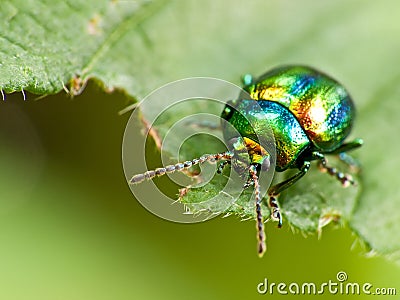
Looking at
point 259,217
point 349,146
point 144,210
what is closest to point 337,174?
point 349,146

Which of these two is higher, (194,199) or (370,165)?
(370,165)

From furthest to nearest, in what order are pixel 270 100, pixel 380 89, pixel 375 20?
pixel 375 20 → pixel 380 89 → pixel 270 100

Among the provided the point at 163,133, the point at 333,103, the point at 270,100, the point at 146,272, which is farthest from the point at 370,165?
the point at 146,272

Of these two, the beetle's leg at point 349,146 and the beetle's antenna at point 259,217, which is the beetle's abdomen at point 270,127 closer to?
the beetle's antenna at point 259,217

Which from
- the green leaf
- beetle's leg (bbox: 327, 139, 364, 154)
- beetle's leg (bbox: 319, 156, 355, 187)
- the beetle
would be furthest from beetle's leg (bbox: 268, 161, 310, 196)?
beetle's leg (bbox: 327, 139, 364, 154)

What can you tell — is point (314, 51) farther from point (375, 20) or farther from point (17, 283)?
point (17, 283)

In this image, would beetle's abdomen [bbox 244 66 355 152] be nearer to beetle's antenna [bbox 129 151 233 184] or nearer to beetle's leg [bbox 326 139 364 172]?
beetle's leg [bbox 326 139 364 172]

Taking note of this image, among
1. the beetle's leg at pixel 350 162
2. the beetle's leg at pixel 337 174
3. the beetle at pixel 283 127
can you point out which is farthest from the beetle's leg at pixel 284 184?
the beetle's leg at pixel 350 162
